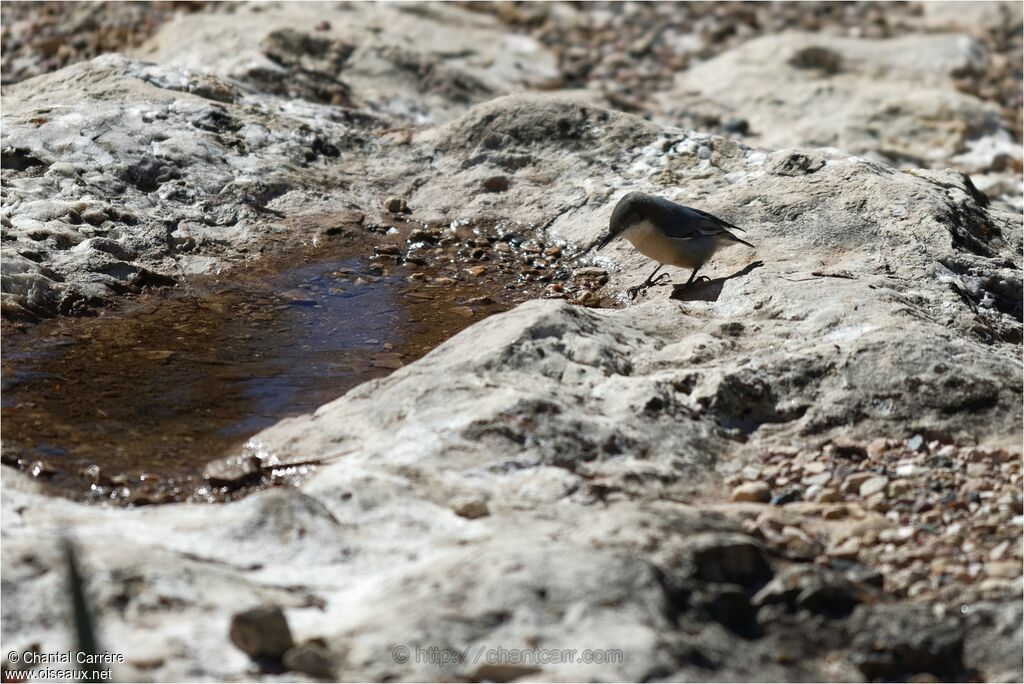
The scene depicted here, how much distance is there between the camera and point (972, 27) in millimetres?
11984

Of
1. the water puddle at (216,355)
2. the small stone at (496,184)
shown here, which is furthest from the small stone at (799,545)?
the small stone at (496,184)

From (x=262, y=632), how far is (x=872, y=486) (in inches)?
74.8

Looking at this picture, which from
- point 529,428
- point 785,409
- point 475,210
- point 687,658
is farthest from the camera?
point 475,210

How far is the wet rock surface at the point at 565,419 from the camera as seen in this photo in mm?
2803

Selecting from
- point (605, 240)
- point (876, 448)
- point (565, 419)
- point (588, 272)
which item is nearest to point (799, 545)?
point (876, 448)

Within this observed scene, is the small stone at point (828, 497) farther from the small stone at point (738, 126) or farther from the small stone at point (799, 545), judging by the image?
the small stone at point (738, 126)

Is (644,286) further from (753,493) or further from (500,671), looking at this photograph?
(500,671)

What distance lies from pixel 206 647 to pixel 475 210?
4.04m

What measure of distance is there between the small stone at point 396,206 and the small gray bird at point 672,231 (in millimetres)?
1527

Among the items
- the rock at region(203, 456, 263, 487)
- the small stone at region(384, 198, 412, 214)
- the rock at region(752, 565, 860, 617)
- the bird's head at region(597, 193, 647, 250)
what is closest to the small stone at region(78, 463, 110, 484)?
the rock at region(203, 456, 263, 487)

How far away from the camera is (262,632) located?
105 inches

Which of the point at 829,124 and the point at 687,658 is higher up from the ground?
the point at 687,658

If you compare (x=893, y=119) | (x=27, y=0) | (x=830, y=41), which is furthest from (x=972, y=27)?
(x=27, y=0)

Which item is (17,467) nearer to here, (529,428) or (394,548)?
(394,548)
